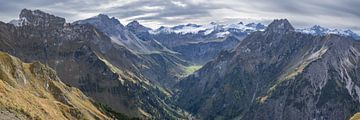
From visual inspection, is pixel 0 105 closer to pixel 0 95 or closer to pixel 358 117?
pixel 0 95

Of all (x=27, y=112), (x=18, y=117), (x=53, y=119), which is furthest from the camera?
(x=53, y=119)

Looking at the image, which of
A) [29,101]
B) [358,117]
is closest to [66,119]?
[29,101]

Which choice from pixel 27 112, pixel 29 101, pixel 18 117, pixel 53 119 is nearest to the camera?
pixel 18 117

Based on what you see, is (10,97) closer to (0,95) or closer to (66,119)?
(0,95)

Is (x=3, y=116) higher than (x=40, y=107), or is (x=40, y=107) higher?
(x=3, y=116)

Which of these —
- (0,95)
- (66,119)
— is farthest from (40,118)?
(66,119)

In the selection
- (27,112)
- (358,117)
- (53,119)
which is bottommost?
(358,117)

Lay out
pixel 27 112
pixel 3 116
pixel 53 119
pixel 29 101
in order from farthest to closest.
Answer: pixel 53 119 → pixel 29 101 → pixel 27 112 → pixel 3 116

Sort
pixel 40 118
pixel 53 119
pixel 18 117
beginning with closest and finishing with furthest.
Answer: pixel 18 117 → pixel 40 118 → pixel 53 119

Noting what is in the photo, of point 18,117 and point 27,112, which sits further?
point 27,112
